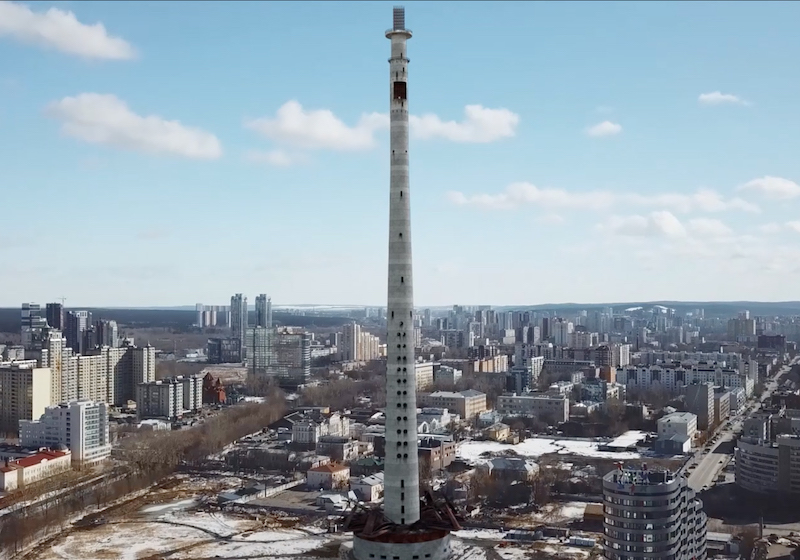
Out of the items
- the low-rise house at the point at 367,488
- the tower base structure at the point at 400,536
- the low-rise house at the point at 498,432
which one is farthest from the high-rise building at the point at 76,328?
the tower base structure at the point at 400,536

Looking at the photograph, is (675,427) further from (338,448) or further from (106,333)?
(106,333)

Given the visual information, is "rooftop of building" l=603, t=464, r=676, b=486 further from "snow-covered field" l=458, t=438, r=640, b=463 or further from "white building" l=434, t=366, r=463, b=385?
"white building" l=434, t=366, r=463, b=385

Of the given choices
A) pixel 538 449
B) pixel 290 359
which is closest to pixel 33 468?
pixel 538 449

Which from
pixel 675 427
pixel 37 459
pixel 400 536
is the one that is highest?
pixel 400 536

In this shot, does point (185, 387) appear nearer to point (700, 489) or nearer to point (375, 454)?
point (375, 454)

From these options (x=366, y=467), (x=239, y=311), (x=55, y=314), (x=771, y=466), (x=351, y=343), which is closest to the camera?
(x=771, y=466)

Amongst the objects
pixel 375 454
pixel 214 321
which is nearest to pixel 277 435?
pixel 375 454
